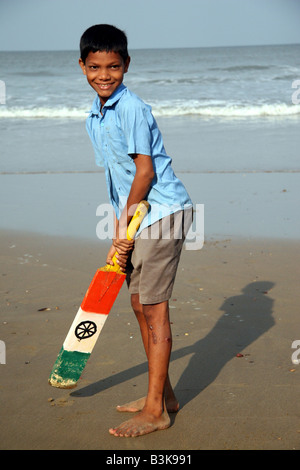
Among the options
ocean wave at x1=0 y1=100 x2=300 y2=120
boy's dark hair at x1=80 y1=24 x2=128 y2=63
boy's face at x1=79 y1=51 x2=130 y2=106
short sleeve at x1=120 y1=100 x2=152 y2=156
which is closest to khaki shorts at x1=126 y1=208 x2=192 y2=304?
short sleeve at x1=120 y1=100 x2=152 y2=156

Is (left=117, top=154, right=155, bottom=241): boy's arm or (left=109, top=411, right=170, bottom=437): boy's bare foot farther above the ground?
(left=117, top=154, right=155, bottom=241): boy's arm

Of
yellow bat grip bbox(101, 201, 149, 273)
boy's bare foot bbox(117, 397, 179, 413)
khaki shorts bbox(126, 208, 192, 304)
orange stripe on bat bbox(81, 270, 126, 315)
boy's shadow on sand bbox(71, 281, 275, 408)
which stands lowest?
boy's shadow on sand bbox(71, 281, 275, 408)

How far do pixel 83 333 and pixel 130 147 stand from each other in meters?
0.91

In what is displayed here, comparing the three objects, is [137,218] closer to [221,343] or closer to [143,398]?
[143,398]

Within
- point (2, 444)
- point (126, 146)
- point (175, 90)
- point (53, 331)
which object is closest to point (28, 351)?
point (53, 331)

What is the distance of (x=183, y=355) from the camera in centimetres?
334

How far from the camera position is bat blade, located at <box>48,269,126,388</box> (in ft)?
8.84

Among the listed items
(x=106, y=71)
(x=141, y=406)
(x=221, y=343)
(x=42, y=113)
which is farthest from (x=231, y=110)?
(x=141, y=406)

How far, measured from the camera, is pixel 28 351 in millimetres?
3357

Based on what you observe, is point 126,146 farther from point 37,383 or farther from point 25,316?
point 25,316

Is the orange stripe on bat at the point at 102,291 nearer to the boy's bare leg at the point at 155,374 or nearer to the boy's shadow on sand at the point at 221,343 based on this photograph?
the boy's bare leg at the point at 155,374

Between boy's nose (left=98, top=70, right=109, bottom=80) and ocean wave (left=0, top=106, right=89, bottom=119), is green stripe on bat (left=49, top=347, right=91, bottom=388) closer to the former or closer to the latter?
boy's nose (left=98, top=70, right=109, bottom=80)

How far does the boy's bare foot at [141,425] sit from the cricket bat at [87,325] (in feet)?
1.17
